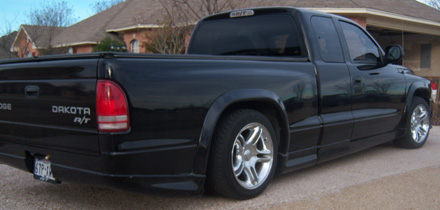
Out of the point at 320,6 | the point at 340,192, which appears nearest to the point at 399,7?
the point at 320,6

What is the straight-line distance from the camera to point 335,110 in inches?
175

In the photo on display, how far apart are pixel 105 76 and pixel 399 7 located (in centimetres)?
1506

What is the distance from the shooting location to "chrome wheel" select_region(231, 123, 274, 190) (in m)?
3.61

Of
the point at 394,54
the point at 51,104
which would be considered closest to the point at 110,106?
the point at 51,104

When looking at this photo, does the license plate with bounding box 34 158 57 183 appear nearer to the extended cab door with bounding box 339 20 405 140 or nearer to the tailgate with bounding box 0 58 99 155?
the tailgate with bounding box 0 58 99 155

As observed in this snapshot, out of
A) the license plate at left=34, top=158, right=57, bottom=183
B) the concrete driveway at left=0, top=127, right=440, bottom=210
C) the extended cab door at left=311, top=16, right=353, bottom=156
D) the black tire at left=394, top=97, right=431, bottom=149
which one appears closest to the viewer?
the license plate at left=34, top=158, right=57, bottom=183

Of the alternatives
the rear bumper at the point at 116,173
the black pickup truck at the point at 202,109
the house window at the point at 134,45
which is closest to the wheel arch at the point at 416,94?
the black pickup truck at the point at 202,109

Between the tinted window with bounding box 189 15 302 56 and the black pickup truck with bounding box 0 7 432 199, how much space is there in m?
0.01

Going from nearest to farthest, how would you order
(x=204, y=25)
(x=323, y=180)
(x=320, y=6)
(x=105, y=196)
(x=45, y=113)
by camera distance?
(x=45, y=113) < (x=105, y=196) < (x=323, y=180) < (x=204, y=25) < (x=320, y=6)

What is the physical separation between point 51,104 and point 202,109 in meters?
1.11

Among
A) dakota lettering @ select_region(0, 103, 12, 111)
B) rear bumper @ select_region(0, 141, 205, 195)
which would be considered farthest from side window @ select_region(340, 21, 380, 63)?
dakota lettering @ select_region(0, 103, 12, 111)

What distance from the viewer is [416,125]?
6.25 meters

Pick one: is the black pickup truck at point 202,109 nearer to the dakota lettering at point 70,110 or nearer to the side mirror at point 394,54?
the dakota lettering at point 70,110

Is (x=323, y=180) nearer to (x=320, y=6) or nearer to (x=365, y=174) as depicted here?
(x=365, y=174)
